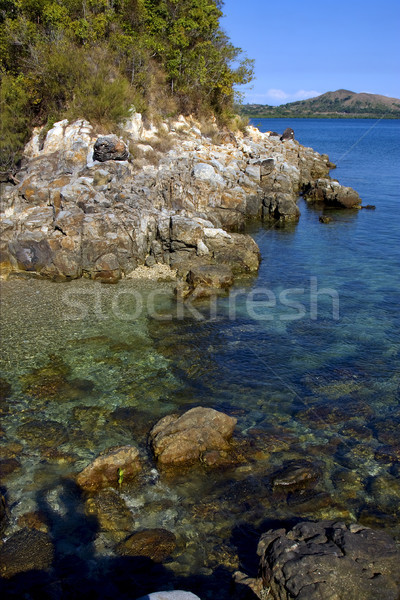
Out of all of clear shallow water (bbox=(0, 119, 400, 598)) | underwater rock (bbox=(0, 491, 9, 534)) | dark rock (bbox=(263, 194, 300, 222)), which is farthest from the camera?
dark rock (bbox=(263, 194, 300, 222))

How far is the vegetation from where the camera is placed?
99.8 feet

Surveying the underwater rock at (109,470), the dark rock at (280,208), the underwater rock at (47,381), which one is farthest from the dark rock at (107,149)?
the underwater rock at (109,470)

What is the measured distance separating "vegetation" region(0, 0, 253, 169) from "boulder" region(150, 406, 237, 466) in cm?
2279

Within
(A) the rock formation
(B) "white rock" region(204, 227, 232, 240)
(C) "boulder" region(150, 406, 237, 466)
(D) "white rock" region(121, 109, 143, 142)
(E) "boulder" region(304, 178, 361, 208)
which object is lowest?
(C) "boulder" region(150, 406, 237, 466)

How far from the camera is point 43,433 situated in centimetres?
1221

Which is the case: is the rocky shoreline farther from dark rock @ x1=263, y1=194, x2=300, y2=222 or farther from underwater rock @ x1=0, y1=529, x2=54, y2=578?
underwater rock @ x1=0, y1=529, x2=54, y2=578

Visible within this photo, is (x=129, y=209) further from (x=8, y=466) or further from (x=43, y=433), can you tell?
(x=8, y=466)

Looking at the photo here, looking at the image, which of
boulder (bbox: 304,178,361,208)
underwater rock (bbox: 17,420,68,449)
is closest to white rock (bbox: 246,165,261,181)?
boulder (bbox: 304,178,361,208)

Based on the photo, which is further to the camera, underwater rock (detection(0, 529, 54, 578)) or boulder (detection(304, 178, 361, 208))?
boulder (detection(304, 178, 361, 208))

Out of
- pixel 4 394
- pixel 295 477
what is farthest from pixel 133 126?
pixel 295 477

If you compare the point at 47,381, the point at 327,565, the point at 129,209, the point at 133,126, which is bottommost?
the point at 47,381

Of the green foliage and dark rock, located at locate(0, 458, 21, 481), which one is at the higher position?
the green foliage

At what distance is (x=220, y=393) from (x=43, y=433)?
495cm

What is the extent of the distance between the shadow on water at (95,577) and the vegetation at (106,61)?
25.2m
